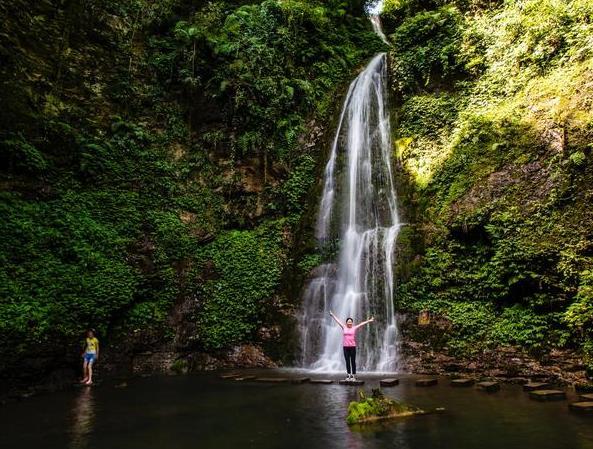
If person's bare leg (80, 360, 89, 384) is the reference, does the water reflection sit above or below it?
below

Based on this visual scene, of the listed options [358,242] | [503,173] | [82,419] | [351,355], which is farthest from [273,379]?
[503,173]

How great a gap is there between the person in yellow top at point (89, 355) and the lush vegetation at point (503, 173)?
28.0 feet

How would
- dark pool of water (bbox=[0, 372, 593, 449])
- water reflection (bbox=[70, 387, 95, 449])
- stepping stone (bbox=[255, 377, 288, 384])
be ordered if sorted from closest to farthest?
dark pool of water (bbox=[0, 372, 593, 449])
water reflection (bbox=[70, 387, 95, 449])
stepping stone (bbox=[255, 377, 288, 384])

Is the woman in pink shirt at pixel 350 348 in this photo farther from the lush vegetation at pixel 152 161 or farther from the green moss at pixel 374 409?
the lush vegetation at pixel 152 161

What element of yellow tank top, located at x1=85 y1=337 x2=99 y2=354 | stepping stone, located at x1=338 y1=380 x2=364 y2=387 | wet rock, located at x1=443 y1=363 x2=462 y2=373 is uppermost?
yellow tank top, located at x1=85 y1=337 x2=99 y2=354

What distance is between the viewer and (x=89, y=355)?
11484mm

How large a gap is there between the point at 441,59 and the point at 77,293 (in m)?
15.6

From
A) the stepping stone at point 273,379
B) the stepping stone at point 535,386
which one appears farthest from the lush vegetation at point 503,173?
the stepping stone at point 273,379

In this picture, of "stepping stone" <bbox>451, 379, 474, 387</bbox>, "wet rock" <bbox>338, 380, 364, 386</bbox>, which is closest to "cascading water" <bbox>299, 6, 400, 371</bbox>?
"wet rock" <bbox>338, 380, 364, 386</bbox>

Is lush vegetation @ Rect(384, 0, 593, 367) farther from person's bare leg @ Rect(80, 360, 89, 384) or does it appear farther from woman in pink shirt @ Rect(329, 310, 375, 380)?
person's bare leg @ Rect(80, 360, 89, 384)

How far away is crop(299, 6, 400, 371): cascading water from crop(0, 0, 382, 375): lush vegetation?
54.7 inches

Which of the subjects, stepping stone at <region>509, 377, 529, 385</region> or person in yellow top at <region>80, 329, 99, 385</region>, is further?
person in yellow top at <region>80, 329, 99, 385</region>

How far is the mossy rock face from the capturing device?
19.6 ft

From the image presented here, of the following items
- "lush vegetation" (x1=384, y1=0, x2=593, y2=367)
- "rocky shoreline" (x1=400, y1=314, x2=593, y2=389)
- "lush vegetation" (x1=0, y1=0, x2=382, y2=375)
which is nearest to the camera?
"rocky shoreline" (x1=400, y1=314, x2=593, y2=389)
